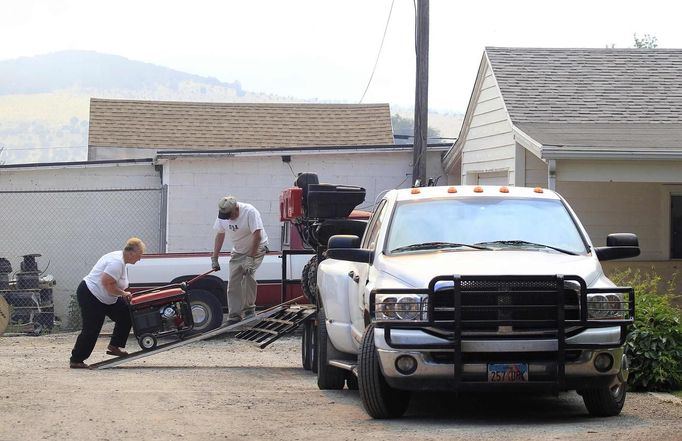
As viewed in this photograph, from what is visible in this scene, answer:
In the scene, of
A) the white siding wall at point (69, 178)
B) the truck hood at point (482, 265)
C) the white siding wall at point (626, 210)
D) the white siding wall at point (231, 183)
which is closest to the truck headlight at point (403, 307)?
the truck hood at point (482, 265)

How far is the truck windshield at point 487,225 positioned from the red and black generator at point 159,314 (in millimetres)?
6083

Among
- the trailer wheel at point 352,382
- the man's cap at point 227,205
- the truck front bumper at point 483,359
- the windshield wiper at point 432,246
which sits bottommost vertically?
the trailer wheel at point 352,382

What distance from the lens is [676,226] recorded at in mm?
19641

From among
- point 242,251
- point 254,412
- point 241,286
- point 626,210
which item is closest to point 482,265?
point 254,412

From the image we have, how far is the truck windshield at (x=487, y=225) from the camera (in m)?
9.86

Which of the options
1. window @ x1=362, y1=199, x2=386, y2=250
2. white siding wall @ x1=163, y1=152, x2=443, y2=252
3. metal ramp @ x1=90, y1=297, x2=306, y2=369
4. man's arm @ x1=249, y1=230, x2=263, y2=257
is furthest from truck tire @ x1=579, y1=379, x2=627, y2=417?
white siding wall @ x1=163, y1=152, x2=443, y2=252

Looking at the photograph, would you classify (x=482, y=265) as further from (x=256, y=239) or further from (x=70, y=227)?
(x=70, y=227)

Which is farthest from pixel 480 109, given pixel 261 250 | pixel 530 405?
pixel 530 405

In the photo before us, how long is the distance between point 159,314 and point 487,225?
685cm

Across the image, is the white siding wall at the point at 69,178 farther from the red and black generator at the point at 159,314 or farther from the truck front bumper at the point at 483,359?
the truck front bumper at the point at 483,359

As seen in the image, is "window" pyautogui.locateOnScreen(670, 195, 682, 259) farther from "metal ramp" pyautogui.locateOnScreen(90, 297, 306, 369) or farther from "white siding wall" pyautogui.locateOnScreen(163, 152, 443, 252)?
"metal ramp" pyautogui.locateOnScreen(90, 297, 306, 369)

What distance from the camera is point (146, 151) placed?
28.8m

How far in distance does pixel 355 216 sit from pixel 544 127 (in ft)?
13.2

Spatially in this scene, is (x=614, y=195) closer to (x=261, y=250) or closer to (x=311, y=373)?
(x=261, y=250)
